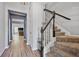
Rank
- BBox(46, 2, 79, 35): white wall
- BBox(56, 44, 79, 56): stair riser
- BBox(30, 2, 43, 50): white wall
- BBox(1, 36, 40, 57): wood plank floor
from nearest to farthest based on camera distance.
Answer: BBox(56, 44, 79, 56): stair riser → BBox(46, 2, 79, 35): white wall → BBox(1, 36, 40, 57): wood plank floor → BBox(30, 2, 43, 50): white wall

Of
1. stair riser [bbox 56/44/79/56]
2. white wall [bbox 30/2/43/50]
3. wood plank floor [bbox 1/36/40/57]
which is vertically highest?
white wall [bbox 30/2/43/50]

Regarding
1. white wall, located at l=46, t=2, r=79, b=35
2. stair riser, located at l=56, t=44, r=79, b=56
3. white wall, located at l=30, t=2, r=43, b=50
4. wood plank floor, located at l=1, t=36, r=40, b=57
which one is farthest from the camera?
white wall, located at l=30, t=2, r=43, b=50

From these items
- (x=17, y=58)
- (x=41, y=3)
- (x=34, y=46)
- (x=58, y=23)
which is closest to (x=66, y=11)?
(x=58, y=23)

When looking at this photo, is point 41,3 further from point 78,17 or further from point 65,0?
point 78,17

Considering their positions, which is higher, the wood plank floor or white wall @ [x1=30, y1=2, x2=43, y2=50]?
white wall @ [x1=30, y1=2, x2=43, y2=50]

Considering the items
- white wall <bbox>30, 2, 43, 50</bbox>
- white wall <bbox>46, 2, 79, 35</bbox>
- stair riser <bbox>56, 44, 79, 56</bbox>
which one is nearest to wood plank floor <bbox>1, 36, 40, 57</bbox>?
white wall <bbox>30, 2, 43, 50</bbox>

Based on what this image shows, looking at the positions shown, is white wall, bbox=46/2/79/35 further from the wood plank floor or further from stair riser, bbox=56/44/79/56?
the wood plank floor

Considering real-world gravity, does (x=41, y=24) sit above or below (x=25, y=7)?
below

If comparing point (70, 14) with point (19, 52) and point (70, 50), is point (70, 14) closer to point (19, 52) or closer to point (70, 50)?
point (70, 50)

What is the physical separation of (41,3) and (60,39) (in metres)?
2.69

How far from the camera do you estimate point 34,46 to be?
5.49 metres

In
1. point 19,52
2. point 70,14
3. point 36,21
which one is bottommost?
point 19,52

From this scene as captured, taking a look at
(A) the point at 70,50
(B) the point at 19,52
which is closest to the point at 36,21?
(B) the point at 19,52

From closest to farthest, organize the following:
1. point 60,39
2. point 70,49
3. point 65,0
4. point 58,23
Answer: point 70,49 → point 60,39 → point 65,0 → point 58,23
